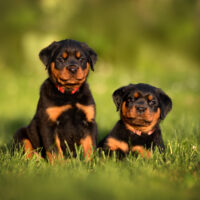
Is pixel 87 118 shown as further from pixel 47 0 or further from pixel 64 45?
pixel 47 0

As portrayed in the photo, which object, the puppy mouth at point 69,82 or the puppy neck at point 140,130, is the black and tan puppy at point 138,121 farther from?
the puppy mouth at point 69,82

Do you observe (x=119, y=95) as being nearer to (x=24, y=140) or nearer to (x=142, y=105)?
(x=142, y=105)

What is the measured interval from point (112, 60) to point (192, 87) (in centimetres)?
414

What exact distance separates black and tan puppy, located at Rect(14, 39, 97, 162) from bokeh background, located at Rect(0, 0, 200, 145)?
6.76 metres

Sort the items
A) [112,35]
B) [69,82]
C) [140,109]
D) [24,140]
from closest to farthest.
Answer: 1. [140,109]
2. [69,82]
3. [24,140]
4. [112,35]

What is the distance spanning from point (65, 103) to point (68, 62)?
42 centimetres

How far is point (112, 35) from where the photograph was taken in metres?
12.7

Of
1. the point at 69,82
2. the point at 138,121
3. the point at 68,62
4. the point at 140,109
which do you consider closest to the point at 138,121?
the point at 138,121

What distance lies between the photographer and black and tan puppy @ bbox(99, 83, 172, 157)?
11.6 feet

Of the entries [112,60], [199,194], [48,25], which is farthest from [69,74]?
[112,60]

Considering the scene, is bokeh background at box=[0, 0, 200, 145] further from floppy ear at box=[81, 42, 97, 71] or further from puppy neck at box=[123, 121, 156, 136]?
puppy neck at box=[123, 121, 156, 136]

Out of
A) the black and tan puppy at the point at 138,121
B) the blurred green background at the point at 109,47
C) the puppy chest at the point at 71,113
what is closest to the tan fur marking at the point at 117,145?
the black and tan puppy at the point at 138,121

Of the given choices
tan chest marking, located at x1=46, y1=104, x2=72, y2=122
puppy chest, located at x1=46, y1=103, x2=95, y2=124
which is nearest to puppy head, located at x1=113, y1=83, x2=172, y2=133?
puppy chest, located at x1=46, y1=103, x2=95, y2=124

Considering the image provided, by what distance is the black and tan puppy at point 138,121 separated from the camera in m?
3.53
